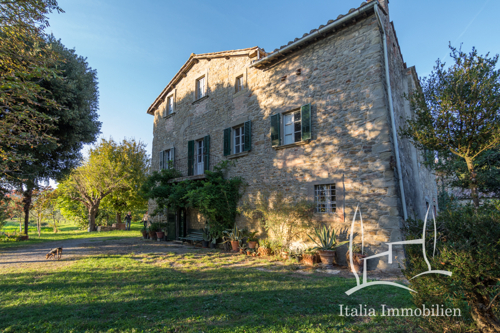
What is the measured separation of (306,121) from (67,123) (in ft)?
30.0

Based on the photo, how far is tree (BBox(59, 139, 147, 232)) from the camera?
2061 centimetres

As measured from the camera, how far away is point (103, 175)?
68.1ft

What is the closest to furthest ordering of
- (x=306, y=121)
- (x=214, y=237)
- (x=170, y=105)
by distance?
(x=306, y=121)
(x=214, y=237)
(x=170, y=105)

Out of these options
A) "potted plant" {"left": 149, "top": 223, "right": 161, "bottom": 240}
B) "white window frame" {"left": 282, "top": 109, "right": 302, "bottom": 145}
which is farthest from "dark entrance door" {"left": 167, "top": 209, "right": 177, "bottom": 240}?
"white window frame" {"left": 282, "top": 109, "right": 302, "bottom": 145}

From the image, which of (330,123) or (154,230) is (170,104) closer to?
(154,230)

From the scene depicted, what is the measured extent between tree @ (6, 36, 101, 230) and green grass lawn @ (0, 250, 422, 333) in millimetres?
5165

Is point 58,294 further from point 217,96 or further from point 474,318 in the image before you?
point 217,96

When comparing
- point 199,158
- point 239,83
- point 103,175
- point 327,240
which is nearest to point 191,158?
point 199,158

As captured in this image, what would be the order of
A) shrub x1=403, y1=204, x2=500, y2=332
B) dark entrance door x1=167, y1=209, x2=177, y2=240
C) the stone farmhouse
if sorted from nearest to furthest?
shrub x1=403, y1=204, x2=500, y2=332 → the stone farmhouse → dark entrance door x1=167, y1=209, x2=177, y2=240

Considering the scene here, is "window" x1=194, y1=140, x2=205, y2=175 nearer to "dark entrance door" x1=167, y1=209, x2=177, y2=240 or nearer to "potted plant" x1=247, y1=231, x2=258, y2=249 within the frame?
"dark entrance door" x1=167, y1=209, x2=177, y2=240

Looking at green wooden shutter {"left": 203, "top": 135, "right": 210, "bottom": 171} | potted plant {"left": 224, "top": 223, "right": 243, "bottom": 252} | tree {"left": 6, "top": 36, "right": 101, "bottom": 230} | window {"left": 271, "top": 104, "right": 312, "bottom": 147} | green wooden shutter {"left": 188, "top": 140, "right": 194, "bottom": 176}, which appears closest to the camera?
window {"left": 271, "top": 104, "right": 312, "bottom": 147}

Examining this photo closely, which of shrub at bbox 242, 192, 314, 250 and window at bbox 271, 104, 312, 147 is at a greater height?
window at bbox 271, 104, 312, 147

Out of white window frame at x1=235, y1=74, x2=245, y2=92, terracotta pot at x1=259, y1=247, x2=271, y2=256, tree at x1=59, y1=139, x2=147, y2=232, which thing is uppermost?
white window frame at x1=235, y1=74, x2=245, y2=92

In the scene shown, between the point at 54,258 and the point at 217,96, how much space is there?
893 cm
